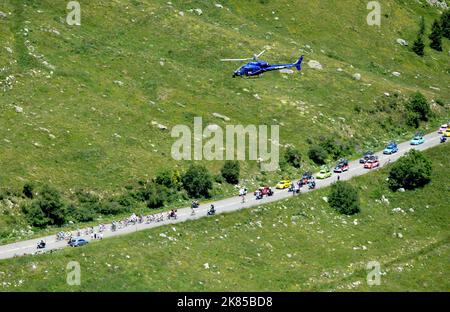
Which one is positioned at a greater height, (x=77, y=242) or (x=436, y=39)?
(x=77, y=242)

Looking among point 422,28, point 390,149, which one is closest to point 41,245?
point 390,149

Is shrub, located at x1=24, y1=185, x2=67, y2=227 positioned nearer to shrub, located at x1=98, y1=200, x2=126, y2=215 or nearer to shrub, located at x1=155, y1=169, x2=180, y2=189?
shrub, located at x1=98, y1=200, x2=126, y2=215

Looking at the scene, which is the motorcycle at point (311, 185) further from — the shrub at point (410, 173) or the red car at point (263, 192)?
the shrub at point (410, 173)

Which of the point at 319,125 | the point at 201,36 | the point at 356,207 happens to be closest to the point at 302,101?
the point at 319,125

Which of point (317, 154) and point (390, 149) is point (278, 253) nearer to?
point (317, 154)

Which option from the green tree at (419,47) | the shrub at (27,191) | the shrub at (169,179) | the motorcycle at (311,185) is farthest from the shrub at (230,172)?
the green tree at (419,47)

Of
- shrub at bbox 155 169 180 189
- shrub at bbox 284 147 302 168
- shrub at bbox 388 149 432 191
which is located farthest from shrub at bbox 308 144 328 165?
shrub at bbox 155 169 180 189

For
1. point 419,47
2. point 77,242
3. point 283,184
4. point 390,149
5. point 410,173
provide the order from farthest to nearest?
point 419,47 < point 390,149 < point 410,173 < point 283,184 < point 77,242
